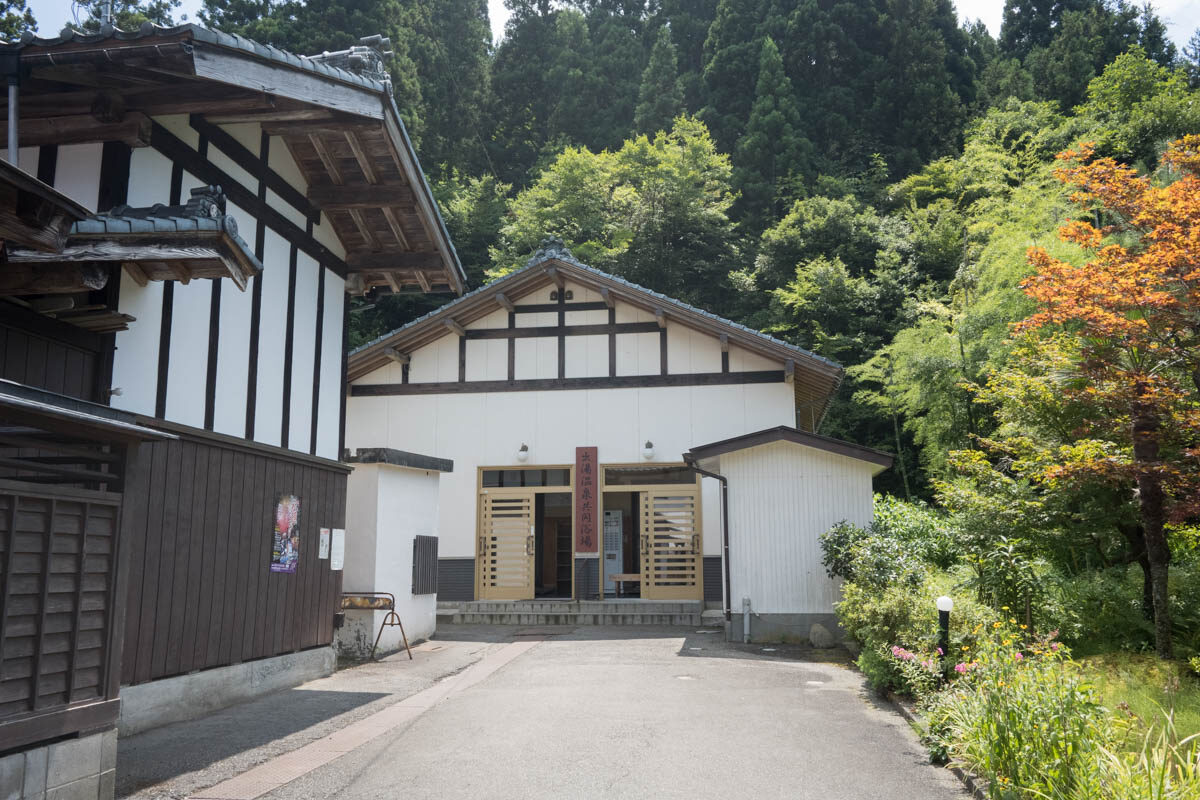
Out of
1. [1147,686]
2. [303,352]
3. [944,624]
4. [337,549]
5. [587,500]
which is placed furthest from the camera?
[587,500]

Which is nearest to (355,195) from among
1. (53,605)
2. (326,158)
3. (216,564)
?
(326,158)

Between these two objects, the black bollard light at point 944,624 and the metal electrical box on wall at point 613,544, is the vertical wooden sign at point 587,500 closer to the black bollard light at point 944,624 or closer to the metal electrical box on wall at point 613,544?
the metal electrical box on wall at point 613,544

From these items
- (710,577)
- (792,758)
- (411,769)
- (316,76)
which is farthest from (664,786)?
(710,577)

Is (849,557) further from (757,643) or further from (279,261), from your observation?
(279,261)

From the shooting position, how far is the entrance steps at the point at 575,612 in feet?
49.4

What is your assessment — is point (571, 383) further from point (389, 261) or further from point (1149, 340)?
point (1149, 340)

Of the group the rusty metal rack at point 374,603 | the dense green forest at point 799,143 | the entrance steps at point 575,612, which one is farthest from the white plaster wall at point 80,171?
the dense green forest at point 799,143

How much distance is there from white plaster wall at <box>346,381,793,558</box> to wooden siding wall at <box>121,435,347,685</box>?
7.26 m

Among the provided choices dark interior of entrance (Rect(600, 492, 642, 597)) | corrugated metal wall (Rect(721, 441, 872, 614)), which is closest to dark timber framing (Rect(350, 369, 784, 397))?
dark interior of entrance (Rect(600, 492, 642, 597))

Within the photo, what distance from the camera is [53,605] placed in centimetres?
453

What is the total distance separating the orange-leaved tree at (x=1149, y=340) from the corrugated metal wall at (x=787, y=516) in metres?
4.17

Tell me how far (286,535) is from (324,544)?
0.84 m

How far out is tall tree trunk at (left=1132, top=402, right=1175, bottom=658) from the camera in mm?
7488

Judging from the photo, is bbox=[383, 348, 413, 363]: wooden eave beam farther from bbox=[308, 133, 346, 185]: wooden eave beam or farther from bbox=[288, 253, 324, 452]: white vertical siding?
bbox=[308, 133, 346, 185]: wooden eave beam
